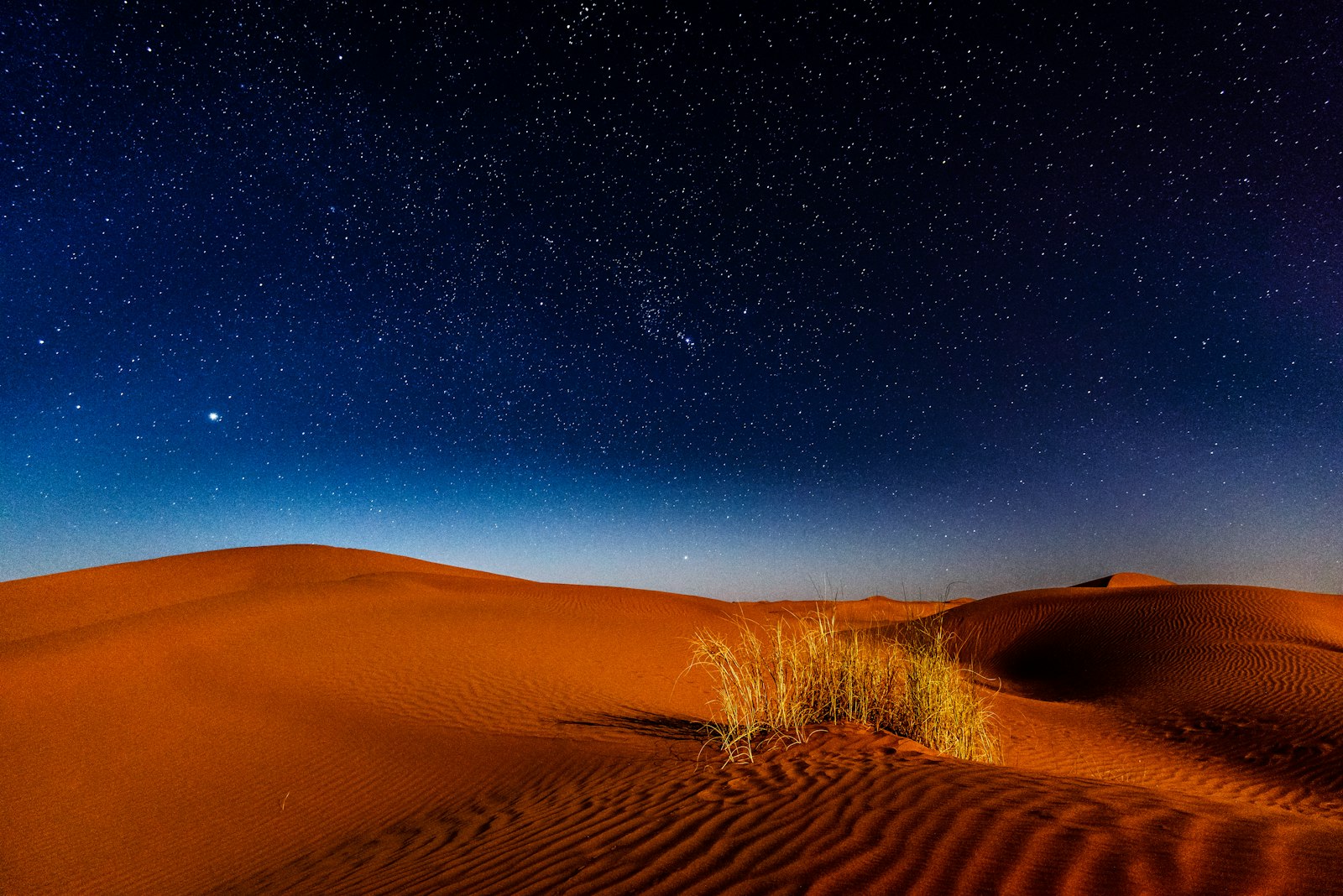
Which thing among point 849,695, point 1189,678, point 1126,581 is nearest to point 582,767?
point 849,695

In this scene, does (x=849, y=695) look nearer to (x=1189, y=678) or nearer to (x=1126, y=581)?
(x=1189, y=678)

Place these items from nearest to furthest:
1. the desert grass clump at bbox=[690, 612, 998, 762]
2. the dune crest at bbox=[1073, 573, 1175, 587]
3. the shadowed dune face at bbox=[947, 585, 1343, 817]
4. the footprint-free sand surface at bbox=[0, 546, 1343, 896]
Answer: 1. the footprint-free sand surface at bbox=[0, 546, 1343, 896]
2. the desert grass clump at bbox=[690, 612, 998, 762]
3. the shadowed dune face at bbox=[947, 585, 1343, 817]
4. the dune crest at bbox=[1073, 573, 1175, 587]

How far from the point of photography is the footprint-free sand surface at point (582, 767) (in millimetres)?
2814

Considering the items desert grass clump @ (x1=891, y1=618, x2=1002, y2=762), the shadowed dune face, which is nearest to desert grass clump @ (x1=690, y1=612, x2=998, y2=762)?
desert grass clump @ (x1=891, y1=618, x2=1002, y2=762)

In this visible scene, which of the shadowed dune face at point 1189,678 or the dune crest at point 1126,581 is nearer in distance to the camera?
the shadowed dune face at point 1189,678

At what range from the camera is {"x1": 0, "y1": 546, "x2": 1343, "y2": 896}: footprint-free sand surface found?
111 inches

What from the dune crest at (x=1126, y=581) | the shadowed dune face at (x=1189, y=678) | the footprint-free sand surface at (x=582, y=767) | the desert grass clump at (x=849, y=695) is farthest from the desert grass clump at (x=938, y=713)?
the dune crest at (x=1126, y=581)

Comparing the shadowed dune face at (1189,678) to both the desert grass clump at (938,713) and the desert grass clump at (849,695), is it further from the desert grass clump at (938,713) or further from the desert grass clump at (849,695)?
the desert grass clump at (849,695)

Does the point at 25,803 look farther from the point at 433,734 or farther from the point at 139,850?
the point at 433,734

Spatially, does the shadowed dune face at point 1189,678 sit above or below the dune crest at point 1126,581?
below

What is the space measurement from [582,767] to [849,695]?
8.87 feet

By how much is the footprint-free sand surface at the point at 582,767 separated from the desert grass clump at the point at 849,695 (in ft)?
1.74

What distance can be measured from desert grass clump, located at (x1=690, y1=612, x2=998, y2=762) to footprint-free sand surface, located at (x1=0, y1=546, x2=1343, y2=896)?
530 mm

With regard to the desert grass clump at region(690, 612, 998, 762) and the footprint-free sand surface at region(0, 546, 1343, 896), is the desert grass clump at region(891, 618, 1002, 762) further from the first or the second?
the footprint-free sand surface at region(0, 546, 1343, 896)
